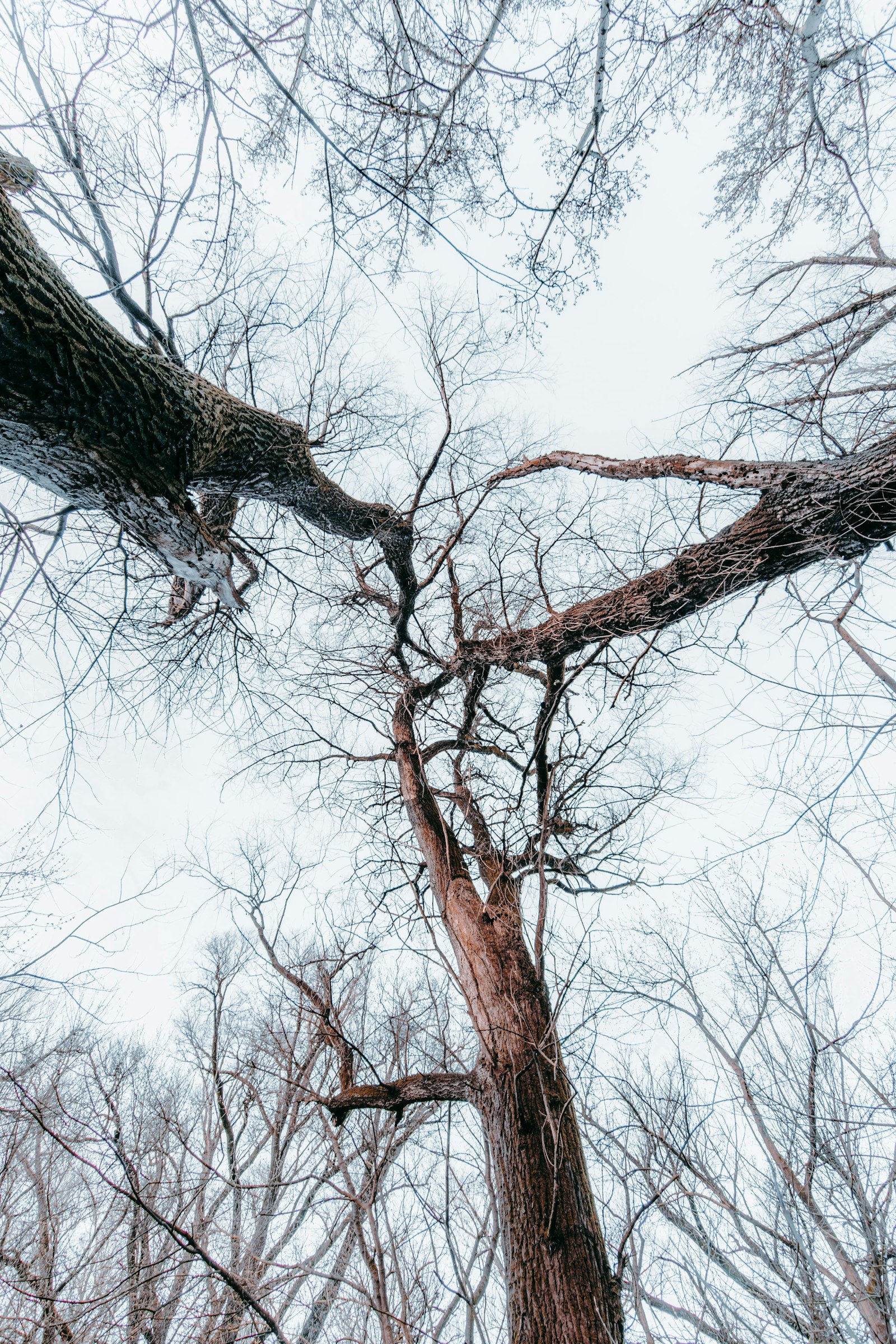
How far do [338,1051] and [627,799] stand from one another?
2.29 metres

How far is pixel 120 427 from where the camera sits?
6.95 feet

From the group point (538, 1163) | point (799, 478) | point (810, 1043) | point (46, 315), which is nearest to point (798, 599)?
point (799, 478)

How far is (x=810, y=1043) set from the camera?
4531 mm

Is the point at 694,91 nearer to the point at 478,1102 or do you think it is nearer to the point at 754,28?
the point at 754,28

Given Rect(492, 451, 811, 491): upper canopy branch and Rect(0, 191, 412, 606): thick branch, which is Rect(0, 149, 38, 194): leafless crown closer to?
Rect(0, 191, 412, 606): thick branch

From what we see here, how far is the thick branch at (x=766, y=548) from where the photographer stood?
2055 mm

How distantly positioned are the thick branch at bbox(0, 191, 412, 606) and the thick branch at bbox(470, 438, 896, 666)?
196cm

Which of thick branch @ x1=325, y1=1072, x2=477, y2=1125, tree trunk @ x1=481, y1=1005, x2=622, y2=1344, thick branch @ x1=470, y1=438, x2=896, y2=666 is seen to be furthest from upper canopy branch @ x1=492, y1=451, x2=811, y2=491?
thick branch @ x1=325, y1=1072, x2=477, y2=1125

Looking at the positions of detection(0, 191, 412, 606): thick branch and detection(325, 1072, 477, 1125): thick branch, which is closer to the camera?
detection(0, 191, 412, 606): thick branch

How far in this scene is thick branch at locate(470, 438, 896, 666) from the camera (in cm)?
205

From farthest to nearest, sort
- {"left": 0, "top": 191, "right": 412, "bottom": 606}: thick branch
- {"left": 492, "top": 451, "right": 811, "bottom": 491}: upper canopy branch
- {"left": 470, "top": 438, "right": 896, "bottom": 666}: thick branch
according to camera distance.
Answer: {"left": 492, "top": 451, "right": 811, "bottom": 491}: upper canopy branch → {"left": 470, "top": 438, "right": 896, "bottom": 666}: thick branch → {"left": 0, "top": 191, "right": 412, "bottom": 606}: thick branch

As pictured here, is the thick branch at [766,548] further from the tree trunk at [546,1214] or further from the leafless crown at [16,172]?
the leafless crown at [16,172]

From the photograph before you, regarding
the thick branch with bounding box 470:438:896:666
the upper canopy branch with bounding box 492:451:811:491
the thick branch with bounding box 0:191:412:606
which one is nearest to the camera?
the thick branch with bounding box 0:191:412:606

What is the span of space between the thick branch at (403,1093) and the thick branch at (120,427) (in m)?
2.69
